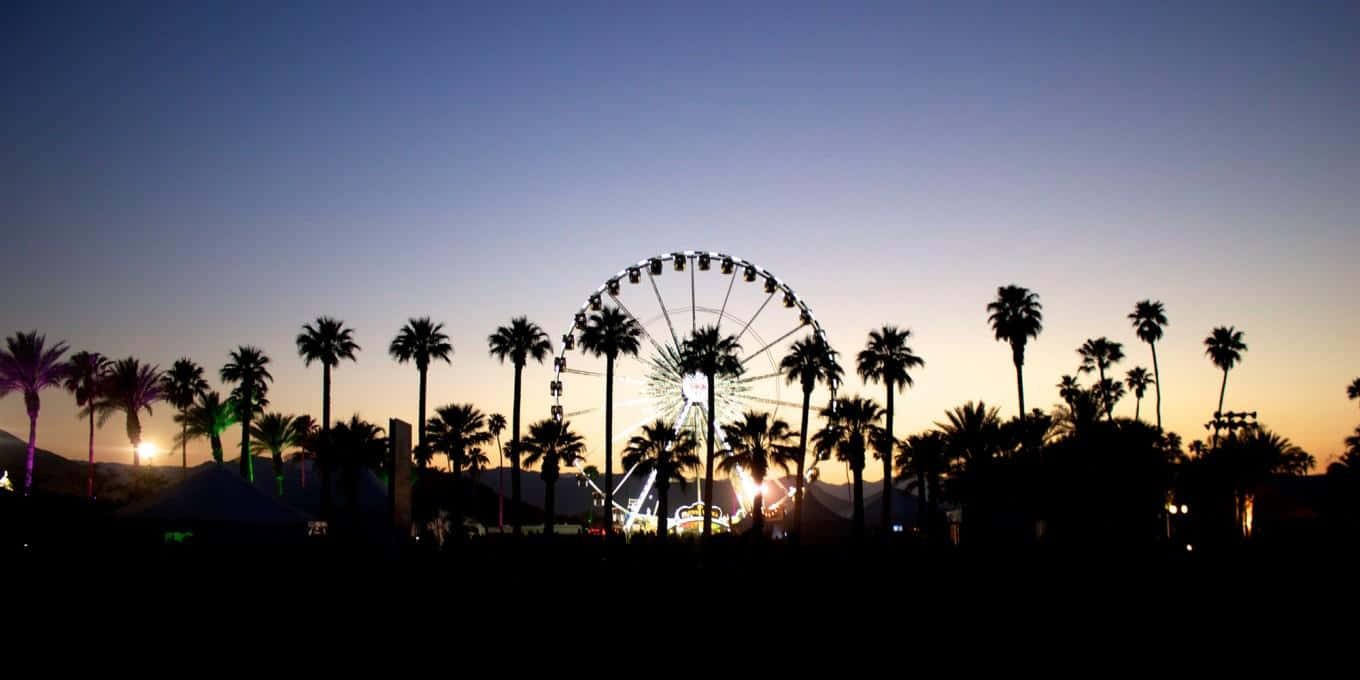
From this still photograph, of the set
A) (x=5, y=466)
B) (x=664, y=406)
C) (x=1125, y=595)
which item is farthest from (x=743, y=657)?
(x=5, y=466)

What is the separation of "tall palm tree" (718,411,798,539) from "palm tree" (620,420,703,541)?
257 centimetres

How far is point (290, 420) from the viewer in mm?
101812

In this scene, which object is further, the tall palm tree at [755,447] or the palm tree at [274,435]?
the palm tree at [274,435]

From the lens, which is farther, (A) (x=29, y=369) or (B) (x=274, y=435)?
(B) (x=274, y=435)

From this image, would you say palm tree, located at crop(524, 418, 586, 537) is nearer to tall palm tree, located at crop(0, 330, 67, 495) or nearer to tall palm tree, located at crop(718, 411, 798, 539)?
tall palm tree, located at crop(718, 411, 798, 539)

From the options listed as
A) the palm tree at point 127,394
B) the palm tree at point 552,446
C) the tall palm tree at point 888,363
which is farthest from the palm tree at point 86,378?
the tall palm tree at point 888,363

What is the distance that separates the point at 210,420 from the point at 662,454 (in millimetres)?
53767

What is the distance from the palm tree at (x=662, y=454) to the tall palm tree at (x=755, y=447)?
2570 mm

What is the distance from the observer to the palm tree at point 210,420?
89.5 meters

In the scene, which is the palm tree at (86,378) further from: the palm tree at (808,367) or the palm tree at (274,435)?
the palm tree at (808,367)

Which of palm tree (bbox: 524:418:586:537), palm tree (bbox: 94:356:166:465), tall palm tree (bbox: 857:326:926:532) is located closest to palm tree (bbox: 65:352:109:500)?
palm tree (bbox: 94:356:166:465)

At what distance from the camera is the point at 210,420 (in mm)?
90125

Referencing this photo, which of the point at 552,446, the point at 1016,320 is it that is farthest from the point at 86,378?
the point at 1016,320

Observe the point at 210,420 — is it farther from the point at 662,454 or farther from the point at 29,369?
the point at 662,454
